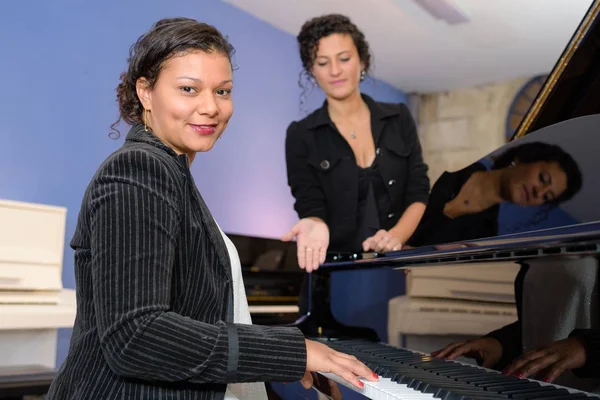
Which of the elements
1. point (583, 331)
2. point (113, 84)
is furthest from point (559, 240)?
point (113, 84)

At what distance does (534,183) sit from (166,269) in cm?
99

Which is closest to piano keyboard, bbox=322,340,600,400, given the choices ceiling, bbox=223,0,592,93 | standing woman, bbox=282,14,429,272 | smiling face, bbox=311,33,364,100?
standing woman, bbox=282,14,429,272

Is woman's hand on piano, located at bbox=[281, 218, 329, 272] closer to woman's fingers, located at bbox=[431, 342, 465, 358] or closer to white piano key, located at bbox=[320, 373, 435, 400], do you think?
woman's fingers, located at bbox=[431, 342, 465, 358]

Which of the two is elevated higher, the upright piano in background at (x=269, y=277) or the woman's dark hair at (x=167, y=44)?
the woman's dark hair at (x=167, y=44)

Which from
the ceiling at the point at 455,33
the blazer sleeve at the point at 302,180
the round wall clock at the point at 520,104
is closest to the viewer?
the blazer sleeve at the point at 302,180

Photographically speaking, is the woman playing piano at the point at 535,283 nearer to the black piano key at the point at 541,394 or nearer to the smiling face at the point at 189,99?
the black piano key at the point at 541,394

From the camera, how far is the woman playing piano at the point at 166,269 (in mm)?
907

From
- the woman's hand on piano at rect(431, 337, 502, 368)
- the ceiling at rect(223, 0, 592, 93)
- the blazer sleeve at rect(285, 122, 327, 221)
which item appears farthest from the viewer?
the ceiling at rect(223, 0, 592, 93)

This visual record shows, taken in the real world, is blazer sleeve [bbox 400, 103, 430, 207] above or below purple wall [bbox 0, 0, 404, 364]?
below

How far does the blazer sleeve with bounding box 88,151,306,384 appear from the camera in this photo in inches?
35.4

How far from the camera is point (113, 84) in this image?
414cm

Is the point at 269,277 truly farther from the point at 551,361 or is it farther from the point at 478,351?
the point at 551,361

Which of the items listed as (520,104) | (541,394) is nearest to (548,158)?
(541,394)

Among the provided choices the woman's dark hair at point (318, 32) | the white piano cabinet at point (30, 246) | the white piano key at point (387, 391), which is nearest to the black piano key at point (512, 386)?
the white piano key at point (387, 391)
